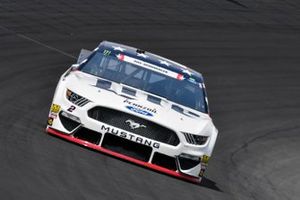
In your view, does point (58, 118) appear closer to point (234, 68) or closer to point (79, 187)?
point (79, 187)

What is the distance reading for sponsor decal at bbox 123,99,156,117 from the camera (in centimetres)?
1108

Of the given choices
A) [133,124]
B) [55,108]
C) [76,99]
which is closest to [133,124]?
[133,124]

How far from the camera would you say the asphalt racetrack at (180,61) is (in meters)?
10.1

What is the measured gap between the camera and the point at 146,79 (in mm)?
12234

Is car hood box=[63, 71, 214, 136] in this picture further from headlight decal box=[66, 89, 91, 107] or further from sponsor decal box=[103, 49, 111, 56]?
sponsor decal box=[103, 49, 111, 56]

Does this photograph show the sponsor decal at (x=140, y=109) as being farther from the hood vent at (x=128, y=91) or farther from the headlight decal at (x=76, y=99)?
the headlight decal at (x=76, y=99)

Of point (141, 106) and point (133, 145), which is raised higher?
point (141, 106)

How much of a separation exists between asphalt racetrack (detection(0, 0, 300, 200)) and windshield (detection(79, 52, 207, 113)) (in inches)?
42.0

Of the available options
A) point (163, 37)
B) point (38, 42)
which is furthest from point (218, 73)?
point (38, 42)

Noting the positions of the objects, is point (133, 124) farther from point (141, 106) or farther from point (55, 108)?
point (55, 108)

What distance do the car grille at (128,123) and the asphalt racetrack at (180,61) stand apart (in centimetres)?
43

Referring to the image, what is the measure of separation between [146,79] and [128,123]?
4.51ft

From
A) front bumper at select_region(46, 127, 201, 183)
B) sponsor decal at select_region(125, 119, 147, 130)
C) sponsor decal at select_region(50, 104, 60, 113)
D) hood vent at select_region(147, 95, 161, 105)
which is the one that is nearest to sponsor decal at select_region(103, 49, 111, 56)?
hood vent at select_region(147, 95, 161, 105)

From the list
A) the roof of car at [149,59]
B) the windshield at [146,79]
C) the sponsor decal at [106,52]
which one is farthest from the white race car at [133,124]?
the roof of car at [149,59]
